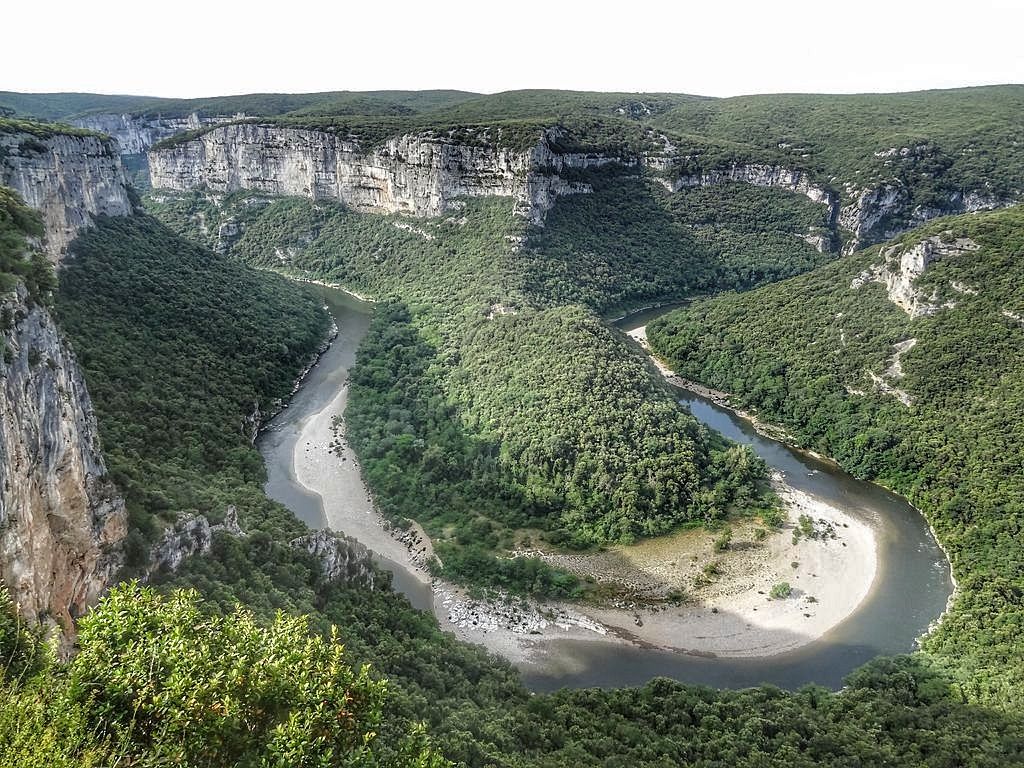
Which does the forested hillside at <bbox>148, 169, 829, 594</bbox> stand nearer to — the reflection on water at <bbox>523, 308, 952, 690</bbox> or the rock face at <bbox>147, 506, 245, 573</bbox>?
the reflection on water at <bbox>523, 308, 952, 690</bbox>

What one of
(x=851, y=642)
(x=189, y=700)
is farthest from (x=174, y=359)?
(x=851, y=642)

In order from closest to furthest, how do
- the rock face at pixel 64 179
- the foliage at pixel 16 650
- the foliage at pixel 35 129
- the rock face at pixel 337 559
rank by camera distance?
the foliage at pixel 16 650
the rock face at pixel 337 559
the rock face at pixel 64 179
the foliage at pixel 35 129

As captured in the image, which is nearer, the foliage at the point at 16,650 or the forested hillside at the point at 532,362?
the foliage at the point at 16,650

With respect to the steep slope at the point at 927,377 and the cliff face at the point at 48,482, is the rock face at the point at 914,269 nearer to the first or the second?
the steep slope at the point at 927,377

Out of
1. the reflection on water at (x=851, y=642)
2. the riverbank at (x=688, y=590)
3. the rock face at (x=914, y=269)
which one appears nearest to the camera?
the reflection on water at (x=851, y=642)

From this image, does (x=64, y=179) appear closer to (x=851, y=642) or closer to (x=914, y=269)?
(x=851, y=642)

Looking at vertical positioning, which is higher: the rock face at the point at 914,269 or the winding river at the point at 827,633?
the rock face at the point at 914,269

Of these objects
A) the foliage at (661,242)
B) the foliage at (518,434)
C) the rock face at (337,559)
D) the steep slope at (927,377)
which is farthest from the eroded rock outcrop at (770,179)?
the rock face at (337,559)

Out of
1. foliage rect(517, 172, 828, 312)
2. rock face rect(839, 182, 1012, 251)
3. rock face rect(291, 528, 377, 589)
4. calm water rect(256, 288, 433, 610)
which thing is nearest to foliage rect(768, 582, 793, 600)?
calm water rect(256, 288, 433, 610)
